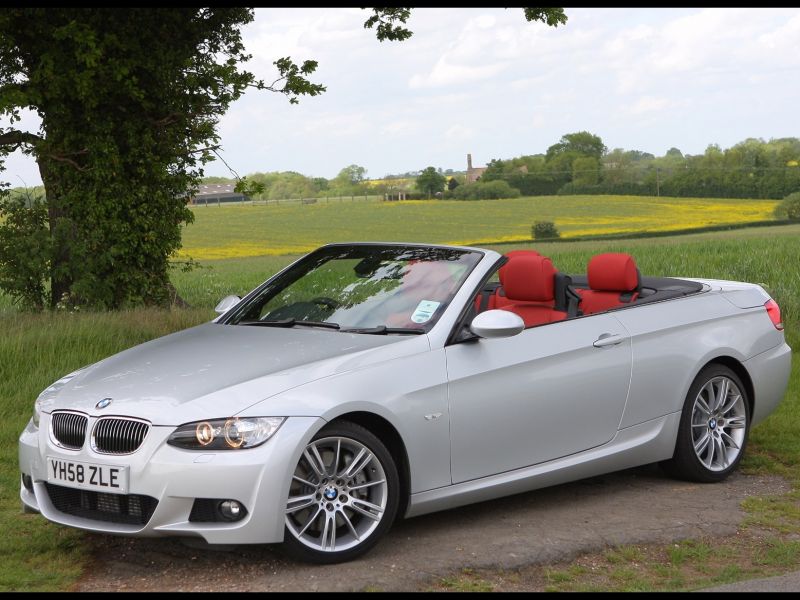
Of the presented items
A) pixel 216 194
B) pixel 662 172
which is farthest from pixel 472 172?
pixel 216 194

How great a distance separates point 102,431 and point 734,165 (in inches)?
2909

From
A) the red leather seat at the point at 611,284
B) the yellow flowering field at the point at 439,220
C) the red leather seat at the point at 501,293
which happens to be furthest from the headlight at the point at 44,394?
the yellow flowering field at the point at 439,220

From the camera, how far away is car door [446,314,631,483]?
6426 mm

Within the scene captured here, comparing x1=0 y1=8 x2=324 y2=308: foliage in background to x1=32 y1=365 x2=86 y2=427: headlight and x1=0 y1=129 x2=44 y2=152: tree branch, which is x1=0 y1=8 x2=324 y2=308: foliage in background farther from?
x1=32 y1=365 x2=86 y2=427: headlight

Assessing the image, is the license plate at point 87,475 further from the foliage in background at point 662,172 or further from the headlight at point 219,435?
the foliage in background at point 662,172

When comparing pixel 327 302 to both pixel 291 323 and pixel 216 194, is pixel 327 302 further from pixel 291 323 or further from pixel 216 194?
pixel 216 194

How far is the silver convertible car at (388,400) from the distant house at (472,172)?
76095 mm

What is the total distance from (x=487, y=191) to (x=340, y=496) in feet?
246

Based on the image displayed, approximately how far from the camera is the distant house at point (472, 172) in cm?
8407

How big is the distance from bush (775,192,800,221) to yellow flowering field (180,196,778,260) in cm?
74

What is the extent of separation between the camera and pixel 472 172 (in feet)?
281

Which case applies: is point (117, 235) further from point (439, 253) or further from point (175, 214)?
point (439, 253)

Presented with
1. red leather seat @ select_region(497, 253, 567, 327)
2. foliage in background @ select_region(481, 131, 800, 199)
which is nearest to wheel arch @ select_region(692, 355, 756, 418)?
red leather seat @ select_region(497, 253, 567, 327)

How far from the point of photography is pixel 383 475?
6.00m
